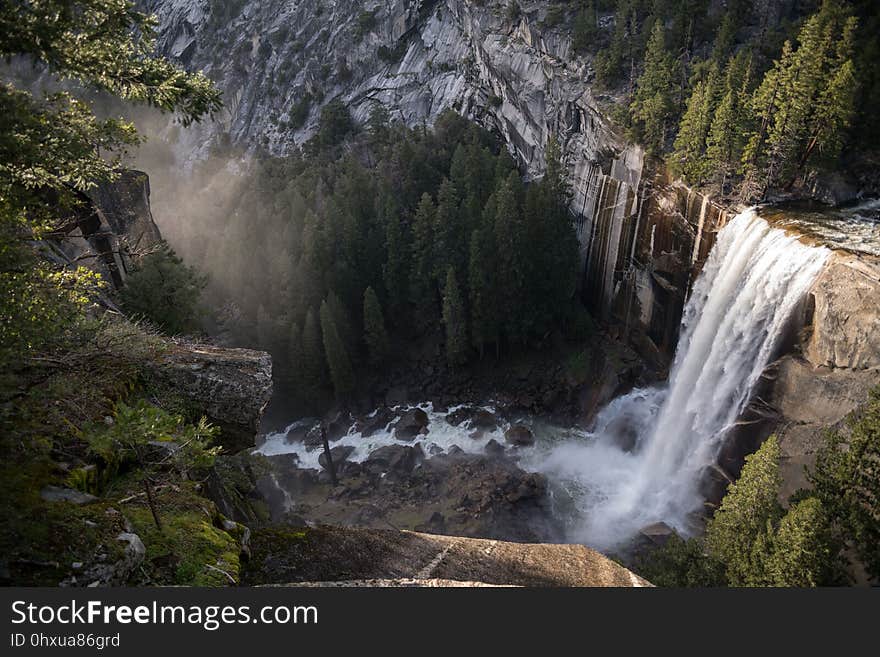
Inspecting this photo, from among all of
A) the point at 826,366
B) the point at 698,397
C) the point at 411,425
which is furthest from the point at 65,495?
the point at 411,425

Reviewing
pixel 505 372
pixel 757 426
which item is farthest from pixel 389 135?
pixel 757 426

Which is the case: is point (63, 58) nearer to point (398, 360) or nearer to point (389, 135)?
point (398, 360)

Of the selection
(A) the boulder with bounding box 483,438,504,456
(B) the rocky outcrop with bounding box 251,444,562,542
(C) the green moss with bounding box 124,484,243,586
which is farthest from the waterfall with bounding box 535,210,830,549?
(C) the green moss with bounding box 124,484,243,586

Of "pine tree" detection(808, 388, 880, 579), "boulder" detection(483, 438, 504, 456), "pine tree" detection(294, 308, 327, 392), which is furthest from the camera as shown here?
"pine tree" detection(294, 308, 327, 392)

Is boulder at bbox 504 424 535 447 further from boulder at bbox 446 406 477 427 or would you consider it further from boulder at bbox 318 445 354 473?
boulder at bbox 318 445 354 473

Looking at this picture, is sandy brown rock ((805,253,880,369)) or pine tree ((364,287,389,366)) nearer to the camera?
sandy brown rock ((805,253,880,369))

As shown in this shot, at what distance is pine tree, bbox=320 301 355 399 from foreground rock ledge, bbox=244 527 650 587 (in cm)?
2768

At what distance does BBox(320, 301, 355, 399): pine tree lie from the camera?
37562 mm

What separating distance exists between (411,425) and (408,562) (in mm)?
27329

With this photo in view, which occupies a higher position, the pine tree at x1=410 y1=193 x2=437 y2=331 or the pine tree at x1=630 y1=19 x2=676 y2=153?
the pine tree at x1=630 y1=19 x2=676 y2=153

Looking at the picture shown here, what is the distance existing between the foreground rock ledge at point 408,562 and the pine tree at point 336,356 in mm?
27682

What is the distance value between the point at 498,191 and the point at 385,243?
1026cm

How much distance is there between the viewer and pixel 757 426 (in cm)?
2262

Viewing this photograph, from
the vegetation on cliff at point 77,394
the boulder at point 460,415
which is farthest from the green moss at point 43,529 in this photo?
the boulder at point 460,415
